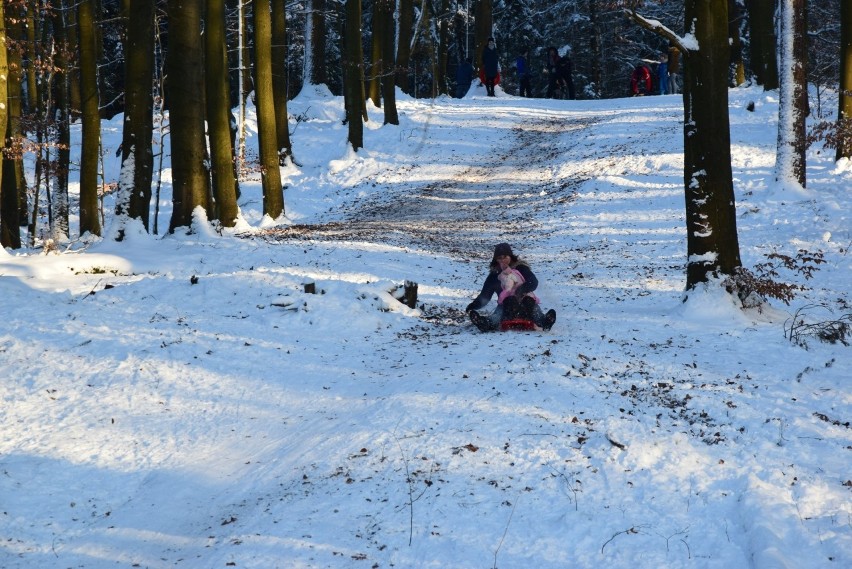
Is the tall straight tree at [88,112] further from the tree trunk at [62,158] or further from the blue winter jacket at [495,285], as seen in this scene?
the blue winter jacket at [495,285]

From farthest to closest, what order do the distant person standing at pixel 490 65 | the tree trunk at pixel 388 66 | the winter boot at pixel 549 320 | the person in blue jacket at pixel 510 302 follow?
the distant person standing at pixel 490 65
the tree trunk at pixel 388 66
the person in blue jacket at pixel 510 302
the winter boot at pixel 549 320

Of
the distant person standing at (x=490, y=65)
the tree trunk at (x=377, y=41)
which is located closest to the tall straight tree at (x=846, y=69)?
the tree trunk at (x=377, y=41)

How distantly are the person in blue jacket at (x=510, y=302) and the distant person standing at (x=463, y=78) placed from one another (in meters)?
30.2

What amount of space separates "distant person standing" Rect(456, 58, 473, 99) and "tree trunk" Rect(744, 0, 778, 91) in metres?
16.3

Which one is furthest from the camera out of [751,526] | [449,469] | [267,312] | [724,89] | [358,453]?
[267,312]

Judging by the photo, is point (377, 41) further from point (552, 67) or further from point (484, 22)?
point (552, 67)

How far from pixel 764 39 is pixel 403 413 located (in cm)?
2010

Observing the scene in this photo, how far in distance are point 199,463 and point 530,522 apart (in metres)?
2.74

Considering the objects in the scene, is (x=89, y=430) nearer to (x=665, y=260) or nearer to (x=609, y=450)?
(x=609, y=450)

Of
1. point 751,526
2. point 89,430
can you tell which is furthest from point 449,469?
point 89,430

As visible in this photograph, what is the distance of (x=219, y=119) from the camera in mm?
14945

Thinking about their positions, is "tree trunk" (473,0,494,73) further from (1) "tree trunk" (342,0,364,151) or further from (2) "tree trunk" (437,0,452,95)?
(1) "tree trunk" (342,0,364,151)

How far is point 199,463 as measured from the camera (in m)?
5.88

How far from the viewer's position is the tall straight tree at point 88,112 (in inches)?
575
